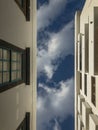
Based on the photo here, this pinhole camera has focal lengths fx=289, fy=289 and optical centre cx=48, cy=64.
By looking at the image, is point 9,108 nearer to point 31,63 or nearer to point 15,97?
point 15,97

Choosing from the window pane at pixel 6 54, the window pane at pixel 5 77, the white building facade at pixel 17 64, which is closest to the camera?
the white building facade at pixel 17 64

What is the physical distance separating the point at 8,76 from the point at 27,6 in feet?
27.6

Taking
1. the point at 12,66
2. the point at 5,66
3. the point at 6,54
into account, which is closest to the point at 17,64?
the point at 12,66

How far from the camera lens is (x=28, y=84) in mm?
23094

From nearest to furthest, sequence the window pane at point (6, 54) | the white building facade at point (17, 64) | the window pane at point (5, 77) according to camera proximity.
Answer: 1. the white building facade at point (17, 64)
2. the window pane at point (6, 54)
3. the window pane at point (5, 77)

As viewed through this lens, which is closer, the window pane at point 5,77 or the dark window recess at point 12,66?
the dark window recess at point 12,66

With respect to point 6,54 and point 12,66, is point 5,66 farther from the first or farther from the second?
point 12,66

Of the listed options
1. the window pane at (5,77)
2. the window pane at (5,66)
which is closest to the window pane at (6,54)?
the window pane at (5,66)

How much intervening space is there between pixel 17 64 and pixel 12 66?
2.02 m

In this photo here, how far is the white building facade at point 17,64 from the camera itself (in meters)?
15.0

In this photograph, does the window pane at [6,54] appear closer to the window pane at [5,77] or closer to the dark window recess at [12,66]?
the dark window recess at [12,66]

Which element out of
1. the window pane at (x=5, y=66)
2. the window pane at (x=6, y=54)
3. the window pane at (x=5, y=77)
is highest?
the window pane at (x=6, y=54)

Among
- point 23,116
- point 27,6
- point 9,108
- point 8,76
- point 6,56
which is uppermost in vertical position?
point 27,6

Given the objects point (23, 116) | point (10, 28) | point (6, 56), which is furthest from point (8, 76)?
point (23, 116)
